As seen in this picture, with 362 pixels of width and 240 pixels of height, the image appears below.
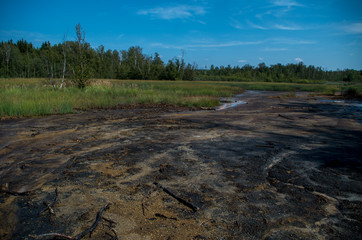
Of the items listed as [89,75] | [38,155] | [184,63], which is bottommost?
[38,155]

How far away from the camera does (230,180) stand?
3.73 m

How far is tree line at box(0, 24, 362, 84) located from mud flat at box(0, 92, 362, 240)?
47.0 ft

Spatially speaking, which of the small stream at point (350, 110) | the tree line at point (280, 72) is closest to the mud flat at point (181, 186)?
the small stream at point (350, 110)

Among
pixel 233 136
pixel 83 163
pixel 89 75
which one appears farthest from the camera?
pixel 89 75

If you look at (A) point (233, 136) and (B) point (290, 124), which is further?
(B) point (290, 124)

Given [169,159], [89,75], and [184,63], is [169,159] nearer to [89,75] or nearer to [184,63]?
[89,75]

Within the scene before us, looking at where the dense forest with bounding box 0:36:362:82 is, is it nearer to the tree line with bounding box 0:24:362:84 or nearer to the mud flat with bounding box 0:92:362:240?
the tree line with bounding box 0:24:362:84

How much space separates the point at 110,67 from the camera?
2800 inches

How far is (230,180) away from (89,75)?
1803cm

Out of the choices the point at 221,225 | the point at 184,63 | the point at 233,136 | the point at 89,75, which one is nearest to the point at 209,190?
the point at 221,225

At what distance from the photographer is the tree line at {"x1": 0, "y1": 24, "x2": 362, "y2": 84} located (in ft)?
63.3

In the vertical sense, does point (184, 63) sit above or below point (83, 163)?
above

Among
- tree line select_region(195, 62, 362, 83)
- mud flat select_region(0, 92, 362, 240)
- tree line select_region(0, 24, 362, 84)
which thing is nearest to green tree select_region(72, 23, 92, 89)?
tree line select_region(0, 24, 362, 84)

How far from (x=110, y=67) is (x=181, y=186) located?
72.6 meters
